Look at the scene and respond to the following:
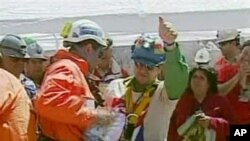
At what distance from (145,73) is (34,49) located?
761mm

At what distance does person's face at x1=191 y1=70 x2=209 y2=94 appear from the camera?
340 cm

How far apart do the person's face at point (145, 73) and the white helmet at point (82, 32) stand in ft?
0.98

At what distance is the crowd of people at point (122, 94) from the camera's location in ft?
9.53

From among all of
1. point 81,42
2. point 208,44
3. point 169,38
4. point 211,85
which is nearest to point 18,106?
point 81,42

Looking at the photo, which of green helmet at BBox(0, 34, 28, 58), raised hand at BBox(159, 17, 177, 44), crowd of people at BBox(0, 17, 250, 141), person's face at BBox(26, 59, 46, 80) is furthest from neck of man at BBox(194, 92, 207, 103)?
person's face at BBox(26, 59, 46, 80)

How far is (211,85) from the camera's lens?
135 inches

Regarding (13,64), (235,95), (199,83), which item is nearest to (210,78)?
(199,83)

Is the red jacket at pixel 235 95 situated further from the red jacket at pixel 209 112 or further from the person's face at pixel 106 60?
the person's face at pixel 106 60

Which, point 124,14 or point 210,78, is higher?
point 124,14

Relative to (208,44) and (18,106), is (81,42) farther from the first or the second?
(208,44)

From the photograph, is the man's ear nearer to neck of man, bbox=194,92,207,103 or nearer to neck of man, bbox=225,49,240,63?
neck of man, bbox=194,92,207,103

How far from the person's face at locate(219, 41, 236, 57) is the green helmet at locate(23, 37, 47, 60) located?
106cm

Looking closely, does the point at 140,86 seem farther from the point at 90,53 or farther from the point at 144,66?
the point at 90,53

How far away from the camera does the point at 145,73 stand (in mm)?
3438
